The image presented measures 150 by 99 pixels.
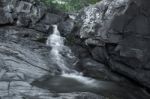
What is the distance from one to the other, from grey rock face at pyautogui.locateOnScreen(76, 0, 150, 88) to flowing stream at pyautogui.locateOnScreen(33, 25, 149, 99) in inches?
52.2

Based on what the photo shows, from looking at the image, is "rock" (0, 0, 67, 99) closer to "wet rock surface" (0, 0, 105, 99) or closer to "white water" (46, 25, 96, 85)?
"wet rock surface" (0, 0, 105, 99)

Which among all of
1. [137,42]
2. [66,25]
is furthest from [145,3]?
[66,25]

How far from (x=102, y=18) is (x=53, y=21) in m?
9.35

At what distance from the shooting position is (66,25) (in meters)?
34.3

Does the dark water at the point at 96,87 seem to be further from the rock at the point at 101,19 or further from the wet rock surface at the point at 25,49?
the rock at the point at 101,19

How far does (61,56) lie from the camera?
29.2 metres

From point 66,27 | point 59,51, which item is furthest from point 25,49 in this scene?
point 66,27

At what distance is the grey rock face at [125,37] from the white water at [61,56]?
8.61ft

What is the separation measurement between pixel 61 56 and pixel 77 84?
708 cm

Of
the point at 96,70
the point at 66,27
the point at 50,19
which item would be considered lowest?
the point at 96,70

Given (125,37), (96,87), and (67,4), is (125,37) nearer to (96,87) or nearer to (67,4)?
(96,87)

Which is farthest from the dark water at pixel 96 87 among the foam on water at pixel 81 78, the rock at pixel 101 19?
the rock at pixel 101 19

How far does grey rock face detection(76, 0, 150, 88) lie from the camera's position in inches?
895

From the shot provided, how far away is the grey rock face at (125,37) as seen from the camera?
22.7m
